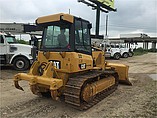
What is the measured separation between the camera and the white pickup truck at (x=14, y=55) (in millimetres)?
12219

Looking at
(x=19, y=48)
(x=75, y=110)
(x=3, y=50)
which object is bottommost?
(x=75, y=110)

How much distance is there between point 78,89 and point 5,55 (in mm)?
8550

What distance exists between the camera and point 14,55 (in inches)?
482

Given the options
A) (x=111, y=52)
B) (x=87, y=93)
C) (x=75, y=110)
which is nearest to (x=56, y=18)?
(x=87, y=93)

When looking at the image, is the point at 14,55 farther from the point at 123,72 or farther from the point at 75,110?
the point at 75,110

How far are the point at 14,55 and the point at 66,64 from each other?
303 inches

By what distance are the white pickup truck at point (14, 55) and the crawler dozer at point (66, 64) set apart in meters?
6.42

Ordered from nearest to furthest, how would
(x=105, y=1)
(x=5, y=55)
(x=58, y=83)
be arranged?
(x=58, y=83), (x=5, y=55), (x=105, y=1)

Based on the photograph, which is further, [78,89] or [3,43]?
[3,43]

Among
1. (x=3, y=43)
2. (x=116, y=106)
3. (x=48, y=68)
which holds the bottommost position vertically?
(x=116, y=106)

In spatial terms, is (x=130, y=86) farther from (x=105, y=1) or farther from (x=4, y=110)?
(x=105, y=1)

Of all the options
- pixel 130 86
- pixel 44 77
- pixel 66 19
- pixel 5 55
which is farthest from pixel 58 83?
pixel 5 55

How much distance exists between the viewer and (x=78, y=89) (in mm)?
4996

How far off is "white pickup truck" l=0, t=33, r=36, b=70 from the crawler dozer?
21.1ft
